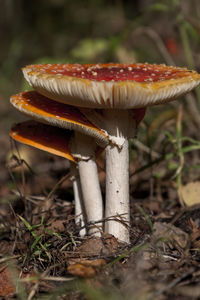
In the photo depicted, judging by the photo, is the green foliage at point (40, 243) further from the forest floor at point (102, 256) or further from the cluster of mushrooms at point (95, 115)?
the cluster of mushrooms at point (95, 115)

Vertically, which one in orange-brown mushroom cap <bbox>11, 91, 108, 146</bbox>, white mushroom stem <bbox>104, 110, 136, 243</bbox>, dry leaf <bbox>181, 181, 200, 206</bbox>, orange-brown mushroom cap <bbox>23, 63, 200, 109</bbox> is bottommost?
dry leaf <bbox>181, 181, 200, 206</bbox>

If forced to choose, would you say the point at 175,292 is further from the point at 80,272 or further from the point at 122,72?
the point at 122,72

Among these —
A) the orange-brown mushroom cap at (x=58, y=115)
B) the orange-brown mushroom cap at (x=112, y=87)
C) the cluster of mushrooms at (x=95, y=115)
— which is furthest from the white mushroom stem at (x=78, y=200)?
the orange-brown mushroom cap at (x=112, y=87)

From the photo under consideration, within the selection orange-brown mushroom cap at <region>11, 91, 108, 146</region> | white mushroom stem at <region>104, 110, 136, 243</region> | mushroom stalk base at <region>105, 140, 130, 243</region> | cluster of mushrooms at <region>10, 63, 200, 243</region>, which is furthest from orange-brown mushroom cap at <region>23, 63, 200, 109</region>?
mushroom stalk base at <region>105, 140, 130, 243</region>

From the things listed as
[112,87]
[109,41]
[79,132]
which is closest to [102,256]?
[79,132]

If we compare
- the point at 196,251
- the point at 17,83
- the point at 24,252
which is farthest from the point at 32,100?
the point at 17,83

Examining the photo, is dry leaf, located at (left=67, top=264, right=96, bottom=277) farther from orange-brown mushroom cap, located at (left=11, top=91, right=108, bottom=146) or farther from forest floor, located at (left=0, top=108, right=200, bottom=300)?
orange-brown mushroom cap, located at (left=11, top=91, right=108, bottom=146)
